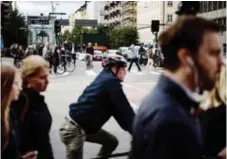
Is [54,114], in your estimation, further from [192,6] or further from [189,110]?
[189,110]

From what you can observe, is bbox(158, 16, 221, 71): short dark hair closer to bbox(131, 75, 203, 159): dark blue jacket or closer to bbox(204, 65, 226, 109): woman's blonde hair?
bbox(131, 75, 203, 159): dark blue jacket

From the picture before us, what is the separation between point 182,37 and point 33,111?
6.87 ft

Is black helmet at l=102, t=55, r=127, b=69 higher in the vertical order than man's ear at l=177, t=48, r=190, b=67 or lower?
lower

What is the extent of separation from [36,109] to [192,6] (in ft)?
21.2

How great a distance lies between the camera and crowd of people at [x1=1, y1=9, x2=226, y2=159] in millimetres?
2125

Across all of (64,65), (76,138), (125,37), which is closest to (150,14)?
(125,37)

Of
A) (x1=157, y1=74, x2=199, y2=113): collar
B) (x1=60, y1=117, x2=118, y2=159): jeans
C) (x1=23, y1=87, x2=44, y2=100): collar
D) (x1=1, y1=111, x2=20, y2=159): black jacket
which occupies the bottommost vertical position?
(x1=60, y1=117, x2=118, y2=159): jeans

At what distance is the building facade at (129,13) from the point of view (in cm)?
12888

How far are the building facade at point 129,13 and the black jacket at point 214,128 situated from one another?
124 metres

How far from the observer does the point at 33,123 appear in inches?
159

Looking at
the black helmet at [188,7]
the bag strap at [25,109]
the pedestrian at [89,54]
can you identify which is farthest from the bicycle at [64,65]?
the bag strap at [25,109]

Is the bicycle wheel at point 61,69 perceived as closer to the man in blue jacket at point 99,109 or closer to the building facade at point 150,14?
the man in blue jacket at point 99,109

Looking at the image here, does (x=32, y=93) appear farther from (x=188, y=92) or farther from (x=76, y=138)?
(x=188, y=92)

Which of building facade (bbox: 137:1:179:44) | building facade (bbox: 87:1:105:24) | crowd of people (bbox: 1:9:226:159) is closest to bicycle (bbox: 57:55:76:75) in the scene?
crowd of people (bbox: 1:9:226:159)
